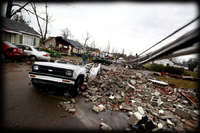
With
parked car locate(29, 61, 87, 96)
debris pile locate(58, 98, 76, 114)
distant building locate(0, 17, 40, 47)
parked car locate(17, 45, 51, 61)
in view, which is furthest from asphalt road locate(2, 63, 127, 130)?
distant building locate(0, 17, 40, 47)

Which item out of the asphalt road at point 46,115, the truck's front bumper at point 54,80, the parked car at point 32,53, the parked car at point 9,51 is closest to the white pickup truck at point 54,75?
the truck's front bumper at point 54,80

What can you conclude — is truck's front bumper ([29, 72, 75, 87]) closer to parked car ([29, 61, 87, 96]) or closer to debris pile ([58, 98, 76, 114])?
parked car ([29, 61, 87, 96])

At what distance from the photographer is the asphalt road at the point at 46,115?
178cm

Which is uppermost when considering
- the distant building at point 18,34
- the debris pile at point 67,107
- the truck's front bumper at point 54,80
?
the distant building at point 18,34

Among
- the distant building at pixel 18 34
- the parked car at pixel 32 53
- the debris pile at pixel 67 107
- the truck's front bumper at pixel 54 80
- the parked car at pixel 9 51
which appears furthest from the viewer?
the distant building at pixel 18 34

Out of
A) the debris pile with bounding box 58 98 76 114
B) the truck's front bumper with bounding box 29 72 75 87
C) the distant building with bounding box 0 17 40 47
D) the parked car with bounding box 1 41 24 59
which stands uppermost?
the distant building with bounding box 0 17 40 47

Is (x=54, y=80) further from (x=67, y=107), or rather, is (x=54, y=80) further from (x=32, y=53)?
(x=32, y=53)

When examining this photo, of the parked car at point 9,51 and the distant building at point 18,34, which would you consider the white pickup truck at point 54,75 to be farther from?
the distant building at point 18,34

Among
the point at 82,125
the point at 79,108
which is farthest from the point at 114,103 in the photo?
the point at 82,125

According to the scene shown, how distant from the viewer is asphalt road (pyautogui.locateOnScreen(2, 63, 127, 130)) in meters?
1.78

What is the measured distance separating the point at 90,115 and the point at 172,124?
2.41 metres

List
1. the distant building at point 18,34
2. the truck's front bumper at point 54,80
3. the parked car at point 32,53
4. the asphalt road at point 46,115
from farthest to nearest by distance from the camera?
the distant building at point 18,34, the parked car at point 32,53, the truck's front bumper at point 54,80, the asphalt road at point 46,115

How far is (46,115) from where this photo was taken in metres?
2.08

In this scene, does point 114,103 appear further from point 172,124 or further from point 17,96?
point 17,96
